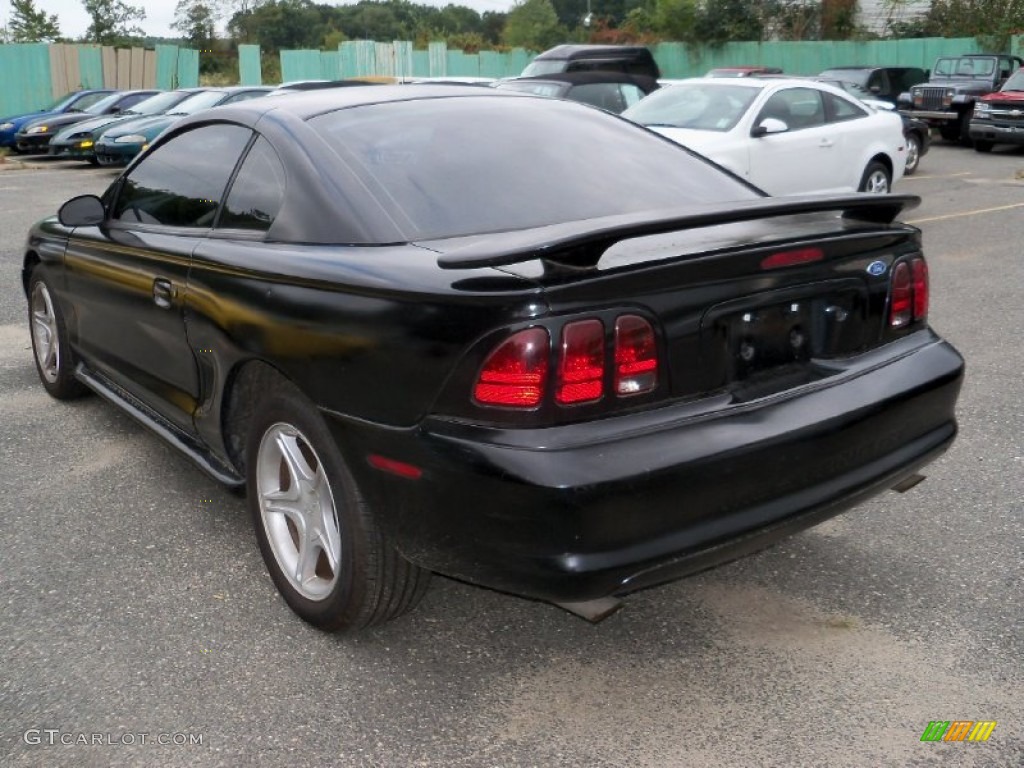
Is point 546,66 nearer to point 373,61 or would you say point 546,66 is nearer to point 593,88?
point 593,88

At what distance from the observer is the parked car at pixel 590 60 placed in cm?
1698

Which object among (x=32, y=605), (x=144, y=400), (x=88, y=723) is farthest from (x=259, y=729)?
(x=144, y=400)

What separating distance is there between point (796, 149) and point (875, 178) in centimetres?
165

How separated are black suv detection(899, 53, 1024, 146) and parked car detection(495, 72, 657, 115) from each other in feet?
31.4

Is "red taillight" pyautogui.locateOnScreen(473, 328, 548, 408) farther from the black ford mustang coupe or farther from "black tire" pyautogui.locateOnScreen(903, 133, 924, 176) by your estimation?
"black tire" pyautogui.locateOnScreen(903, 133, 924, 176)

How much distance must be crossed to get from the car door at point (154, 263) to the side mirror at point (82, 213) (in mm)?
46

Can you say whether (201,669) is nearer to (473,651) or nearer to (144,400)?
(473,651)

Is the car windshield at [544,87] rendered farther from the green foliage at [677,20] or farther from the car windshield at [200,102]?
the green foliage at [677,20]

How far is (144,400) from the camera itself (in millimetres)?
4227

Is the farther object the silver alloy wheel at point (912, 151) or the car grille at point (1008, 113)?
the car grille at point (1008, 113)

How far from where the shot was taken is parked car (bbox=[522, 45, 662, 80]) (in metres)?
17.0

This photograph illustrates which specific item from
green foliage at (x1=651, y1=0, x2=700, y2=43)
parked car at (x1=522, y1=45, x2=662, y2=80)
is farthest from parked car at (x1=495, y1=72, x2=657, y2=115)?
green foliage at (x1=651, y1=0, x2=700, y2=43)

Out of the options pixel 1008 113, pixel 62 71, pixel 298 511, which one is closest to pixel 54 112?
pixel 62 71

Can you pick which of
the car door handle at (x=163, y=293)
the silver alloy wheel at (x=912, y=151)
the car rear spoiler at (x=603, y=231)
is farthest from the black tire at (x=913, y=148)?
the car door handle at (x=163, y=293)
